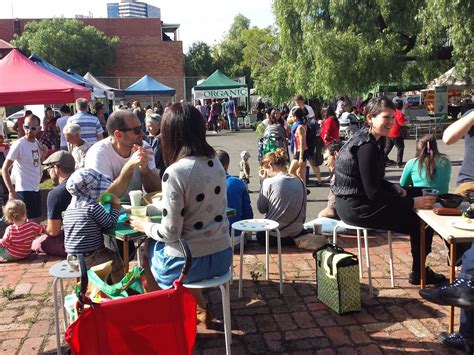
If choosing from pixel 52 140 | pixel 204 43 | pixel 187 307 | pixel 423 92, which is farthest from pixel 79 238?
pixel 204 43

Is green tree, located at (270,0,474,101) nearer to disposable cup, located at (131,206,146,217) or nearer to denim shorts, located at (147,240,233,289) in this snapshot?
disposable cup, located at (131,206,146,217)

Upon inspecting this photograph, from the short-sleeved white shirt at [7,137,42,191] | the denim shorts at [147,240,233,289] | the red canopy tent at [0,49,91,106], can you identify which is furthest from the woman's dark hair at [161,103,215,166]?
the red canopy tent at [0,49,91,106]

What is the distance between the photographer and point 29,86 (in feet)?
27.1

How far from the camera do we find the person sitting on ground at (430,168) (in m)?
5.11

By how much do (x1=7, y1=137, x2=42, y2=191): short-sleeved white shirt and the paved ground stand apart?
5.61 feet

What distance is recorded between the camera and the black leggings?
13.4 feet

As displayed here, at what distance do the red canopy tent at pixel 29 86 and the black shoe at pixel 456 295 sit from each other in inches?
272

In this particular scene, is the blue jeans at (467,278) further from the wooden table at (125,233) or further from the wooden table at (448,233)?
the wooden table at (125,233)

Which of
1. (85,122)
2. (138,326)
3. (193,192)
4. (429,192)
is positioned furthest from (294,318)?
(85,122)

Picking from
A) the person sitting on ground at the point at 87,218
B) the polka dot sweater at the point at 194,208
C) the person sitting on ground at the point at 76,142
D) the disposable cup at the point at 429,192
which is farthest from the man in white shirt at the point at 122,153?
the disposable cup at the point at 429,192

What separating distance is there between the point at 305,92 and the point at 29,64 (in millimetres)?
12404

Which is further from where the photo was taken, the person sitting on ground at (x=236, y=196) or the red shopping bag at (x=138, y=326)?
the person sitting on ground at (x=236, y=196)

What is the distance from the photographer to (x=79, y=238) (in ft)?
12.6

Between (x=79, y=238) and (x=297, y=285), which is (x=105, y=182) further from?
(x=297, y=285)
